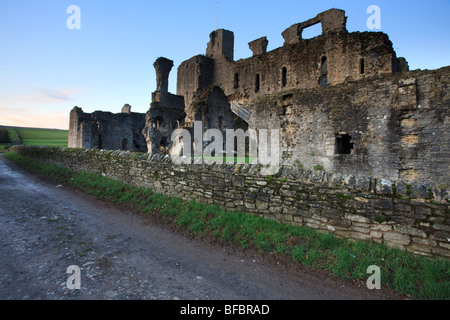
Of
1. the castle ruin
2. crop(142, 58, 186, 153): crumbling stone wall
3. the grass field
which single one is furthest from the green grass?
crop(142, 58, 186, 153): crumbling stone wall

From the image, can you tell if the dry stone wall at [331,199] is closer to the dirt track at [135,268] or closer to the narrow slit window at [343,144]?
the dirt track at [135,268]

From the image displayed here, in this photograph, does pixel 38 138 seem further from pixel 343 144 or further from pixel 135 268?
pixel 135 268

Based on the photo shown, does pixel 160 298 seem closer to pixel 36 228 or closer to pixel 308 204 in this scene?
pixel 308 204

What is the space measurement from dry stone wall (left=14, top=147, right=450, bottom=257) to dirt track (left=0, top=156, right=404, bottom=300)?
1.15 metres

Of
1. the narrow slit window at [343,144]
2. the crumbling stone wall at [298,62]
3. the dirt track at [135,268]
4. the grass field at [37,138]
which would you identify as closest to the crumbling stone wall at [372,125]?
the narrow slit window at [343,144]

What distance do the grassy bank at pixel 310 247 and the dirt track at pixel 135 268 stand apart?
29cm

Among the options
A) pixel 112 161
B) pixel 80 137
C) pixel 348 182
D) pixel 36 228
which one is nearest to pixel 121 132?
pixel 80 137

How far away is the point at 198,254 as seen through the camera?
180 inches

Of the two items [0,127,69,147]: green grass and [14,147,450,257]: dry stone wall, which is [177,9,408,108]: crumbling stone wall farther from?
[0,127,69,147]: green grass

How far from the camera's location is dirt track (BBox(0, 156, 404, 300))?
3295 millimetres

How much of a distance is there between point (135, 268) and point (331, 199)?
12.8 ft

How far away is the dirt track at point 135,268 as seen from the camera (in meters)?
3.29

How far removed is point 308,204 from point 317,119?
23.2 ft

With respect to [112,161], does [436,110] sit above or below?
above
